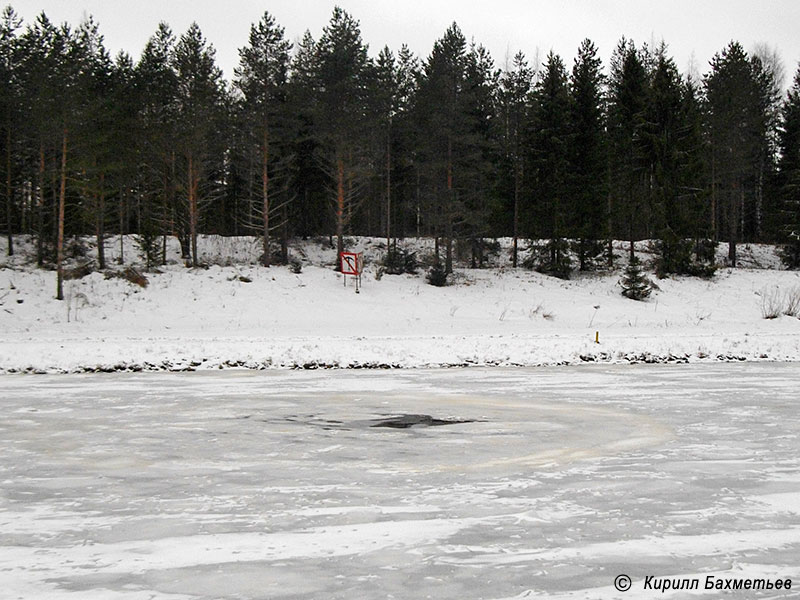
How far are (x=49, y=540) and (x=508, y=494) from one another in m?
4.05

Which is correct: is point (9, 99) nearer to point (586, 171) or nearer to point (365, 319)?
point (365, 319)

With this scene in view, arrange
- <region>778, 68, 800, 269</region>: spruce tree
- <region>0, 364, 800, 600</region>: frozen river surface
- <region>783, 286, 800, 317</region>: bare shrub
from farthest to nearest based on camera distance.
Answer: <region>778, 68, 800, 269</region>: spruce tree < <region>783, 286, 800, 317</region>: bare shrub < <region>0, 364, 800, 600</region>: frozen river surface

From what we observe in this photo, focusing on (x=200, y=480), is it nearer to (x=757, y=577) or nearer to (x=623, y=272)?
(x=757, y=577)

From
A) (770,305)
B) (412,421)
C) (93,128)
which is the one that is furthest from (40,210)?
(770,305)

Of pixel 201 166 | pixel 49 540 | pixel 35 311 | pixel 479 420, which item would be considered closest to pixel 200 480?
pixel 49 540

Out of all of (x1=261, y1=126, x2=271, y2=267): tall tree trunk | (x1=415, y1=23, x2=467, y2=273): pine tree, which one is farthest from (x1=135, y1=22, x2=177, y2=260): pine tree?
(x1=415, y1=23, x2=467, y2=273): pine tree

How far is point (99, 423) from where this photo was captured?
10.6 m

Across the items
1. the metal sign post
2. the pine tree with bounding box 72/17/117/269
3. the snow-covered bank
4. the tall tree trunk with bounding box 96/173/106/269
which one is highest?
the pine tree with bounding box 72/17/117/269

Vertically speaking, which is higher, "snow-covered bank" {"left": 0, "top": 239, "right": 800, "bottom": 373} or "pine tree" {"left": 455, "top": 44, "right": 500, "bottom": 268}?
"pine tree" {"left": 455, "top": 44, "right": 500, "bottom": 268}

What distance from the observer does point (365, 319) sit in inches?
1289

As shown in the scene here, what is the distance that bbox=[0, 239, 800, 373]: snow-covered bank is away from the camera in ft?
64.9

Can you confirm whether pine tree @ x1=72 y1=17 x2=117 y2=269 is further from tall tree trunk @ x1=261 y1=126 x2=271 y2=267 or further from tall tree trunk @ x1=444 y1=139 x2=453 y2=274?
tall tree trunk @ x1=444 y1=139 x2=453 y2=274
